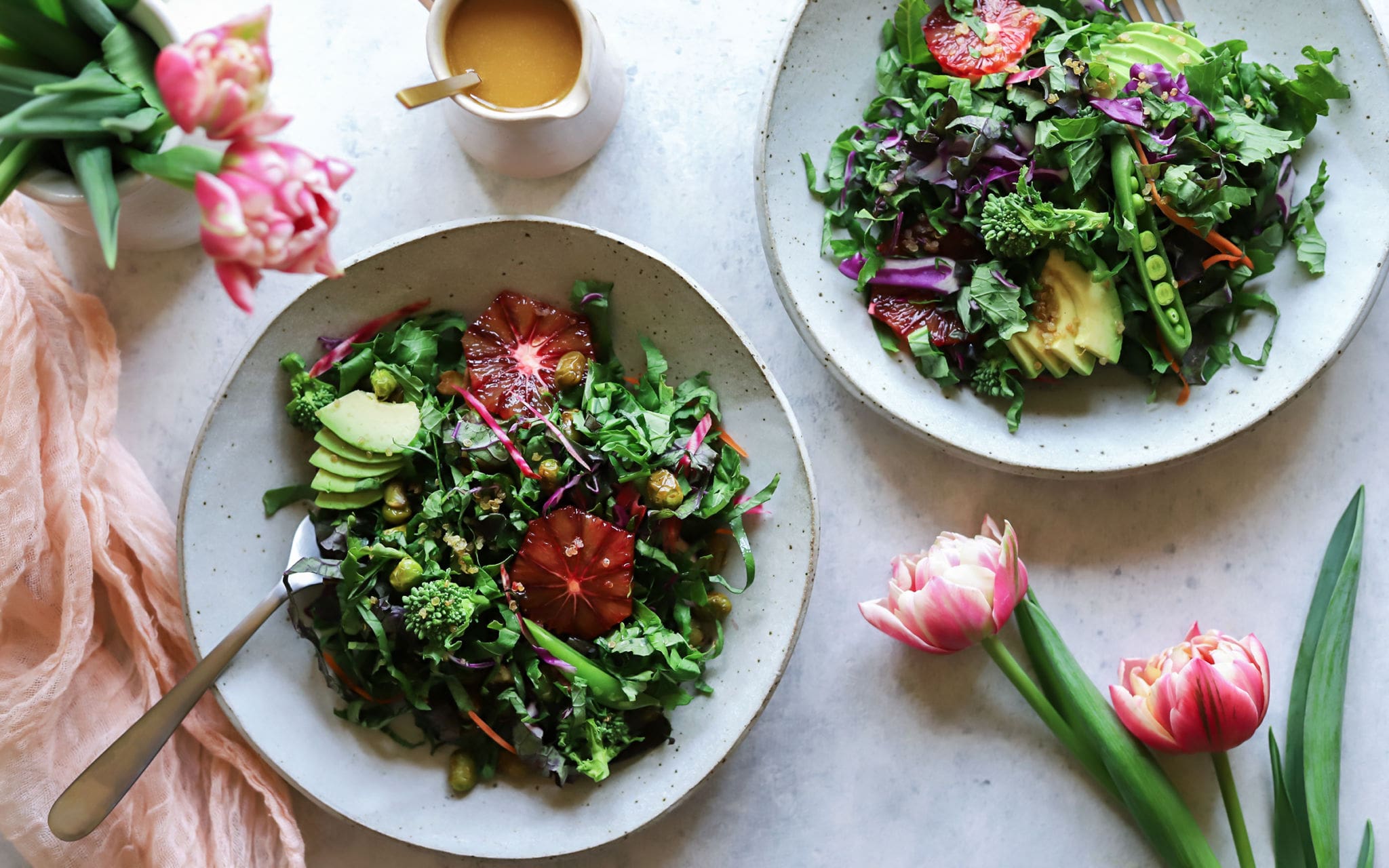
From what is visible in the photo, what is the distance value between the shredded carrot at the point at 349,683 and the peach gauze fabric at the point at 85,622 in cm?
28

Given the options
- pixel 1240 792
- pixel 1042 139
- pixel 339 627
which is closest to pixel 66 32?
pixel 339 627

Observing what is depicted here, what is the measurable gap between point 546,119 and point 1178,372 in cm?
118

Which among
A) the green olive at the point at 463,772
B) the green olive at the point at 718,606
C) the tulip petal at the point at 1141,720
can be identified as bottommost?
the green olive at the point at 463,772

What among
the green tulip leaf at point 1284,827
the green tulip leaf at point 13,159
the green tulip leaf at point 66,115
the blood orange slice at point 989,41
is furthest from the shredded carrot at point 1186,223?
the green tulip leaf at point 13,159

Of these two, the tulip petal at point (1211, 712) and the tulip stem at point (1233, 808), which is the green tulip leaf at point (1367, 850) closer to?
the tulip stem at point (1233, 808)

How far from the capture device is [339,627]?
5.71 ft

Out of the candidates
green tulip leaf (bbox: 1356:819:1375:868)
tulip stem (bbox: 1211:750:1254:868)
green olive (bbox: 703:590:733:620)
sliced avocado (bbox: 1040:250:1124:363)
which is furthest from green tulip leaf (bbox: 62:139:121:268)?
green tulip leaf (bbox: 1356:819:1375:868)

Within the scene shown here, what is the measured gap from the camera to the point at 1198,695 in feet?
5.85

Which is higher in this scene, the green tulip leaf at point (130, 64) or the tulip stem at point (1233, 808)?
the green tulip leaf at point (130, 64)

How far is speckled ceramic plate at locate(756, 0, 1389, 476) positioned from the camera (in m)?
1.79

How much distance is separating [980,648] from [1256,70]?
1159mm

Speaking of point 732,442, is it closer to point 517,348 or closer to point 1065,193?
point 517,348

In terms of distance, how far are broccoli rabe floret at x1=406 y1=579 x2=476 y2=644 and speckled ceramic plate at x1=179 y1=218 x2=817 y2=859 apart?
0.31 m

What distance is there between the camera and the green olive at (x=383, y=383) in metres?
1.70
